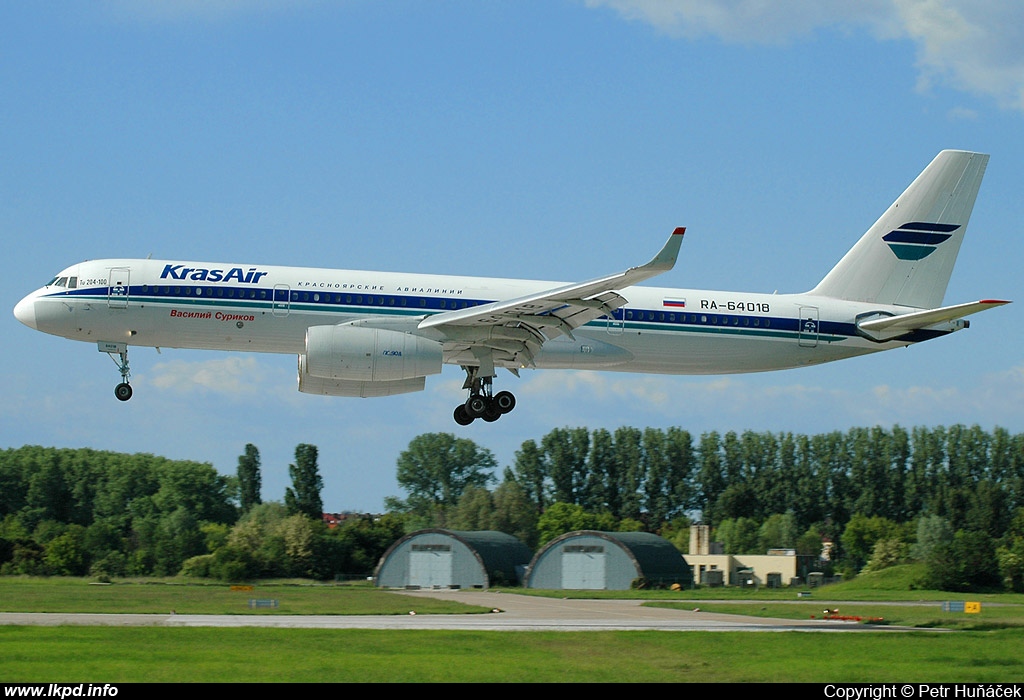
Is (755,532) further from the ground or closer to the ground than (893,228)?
closer to the ground

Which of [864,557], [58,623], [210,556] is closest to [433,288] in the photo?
[58,623]

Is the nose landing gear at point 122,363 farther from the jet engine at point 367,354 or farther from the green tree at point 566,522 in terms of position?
the green tree at point 566,522

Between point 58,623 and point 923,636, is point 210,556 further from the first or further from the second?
point 923,636

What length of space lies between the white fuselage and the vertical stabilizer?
552 cm

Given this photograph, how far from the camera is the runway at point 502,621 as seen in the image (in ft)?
99.2

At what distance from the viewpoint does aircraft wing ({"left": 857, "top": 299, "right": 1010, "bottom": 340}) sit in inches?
1417

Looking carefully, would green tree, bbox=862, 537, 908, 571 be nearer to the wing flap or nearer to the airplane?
the airplane

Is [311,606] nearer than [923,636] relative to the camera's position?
No

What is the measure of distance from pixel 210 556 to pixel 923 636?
3896 centimetres

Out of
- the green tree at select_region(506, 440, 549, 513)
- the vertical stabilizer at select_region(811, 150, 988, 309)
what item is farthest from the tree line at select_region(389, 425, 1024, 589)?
the vertical stabilizer at select_region(811, 150, 988, 309)

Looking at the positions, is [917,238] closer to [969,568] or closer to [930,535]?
[969,568]

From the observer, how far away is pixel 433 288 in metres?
35.9
